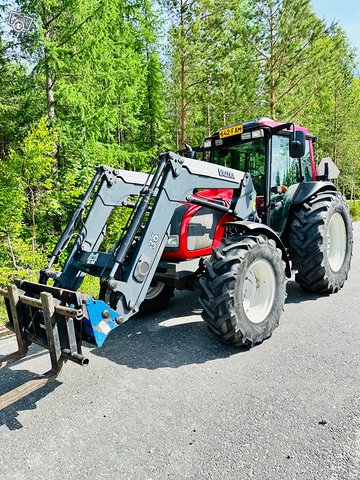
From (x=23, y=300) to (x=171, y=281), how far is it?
1544 millimetres

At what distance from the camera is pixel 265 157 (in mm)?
4523

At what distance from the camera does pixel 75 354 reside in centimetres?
263

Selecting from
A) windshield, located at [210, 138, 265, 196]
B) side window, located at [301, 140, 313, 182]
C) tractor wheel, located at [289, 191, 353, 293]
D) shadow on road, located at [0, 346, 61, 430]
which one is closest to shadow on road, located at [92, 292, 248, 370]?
shadow on road, located at [0, 346, 61, 430]

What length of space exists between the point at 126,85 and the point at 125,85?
0.07 metres

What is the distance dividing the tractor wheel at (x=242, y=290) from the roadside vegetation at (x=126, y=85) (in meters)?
4.25

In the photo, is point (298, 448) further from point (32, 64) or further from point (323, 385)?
point (32, 64)

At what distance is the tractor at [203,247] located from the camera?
2.86 meters

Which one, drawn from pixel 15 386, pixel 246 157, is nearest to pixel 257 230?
pixel 246 157

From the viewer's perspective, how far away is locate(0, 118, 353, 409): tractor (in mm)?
2861

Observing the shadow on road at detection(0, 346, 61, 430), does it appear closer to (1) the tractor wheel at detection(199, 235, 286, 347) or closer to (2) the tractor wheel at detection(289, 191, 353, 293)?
(1) the tractor wheel at detection(199, 235, 286, 347)

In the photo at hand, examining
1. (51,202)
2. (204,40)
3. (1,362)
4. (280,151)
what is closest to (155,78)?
(204,40)

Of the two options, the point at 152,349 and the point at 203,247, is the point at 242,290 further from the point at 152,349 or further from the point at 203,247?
the point at 152,349

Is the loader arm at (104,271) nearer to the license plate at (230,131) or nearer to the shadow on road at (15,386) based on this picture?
the shadow on road at (15,386)

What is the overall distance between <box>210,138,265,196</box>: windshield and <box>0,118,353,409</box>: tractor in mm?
14
